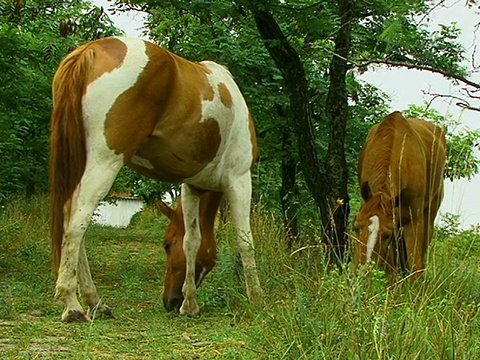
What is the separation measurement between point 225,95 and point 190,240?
1.26 metres

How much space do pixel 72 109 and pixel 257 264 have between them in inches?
83.1

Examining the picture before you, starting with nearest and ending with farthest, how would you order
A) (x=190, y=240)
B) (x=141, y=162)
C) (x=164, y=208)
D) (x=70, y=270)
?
(x=70, y=270), (x=141, y=162), (x=190, y=240), (x=164, y=208)

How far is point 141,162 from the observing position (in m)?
6.07

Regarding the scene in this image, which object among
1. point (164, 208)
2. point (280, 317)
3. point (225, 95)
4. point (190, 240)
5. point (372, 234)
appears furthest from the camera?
point (164, 208)

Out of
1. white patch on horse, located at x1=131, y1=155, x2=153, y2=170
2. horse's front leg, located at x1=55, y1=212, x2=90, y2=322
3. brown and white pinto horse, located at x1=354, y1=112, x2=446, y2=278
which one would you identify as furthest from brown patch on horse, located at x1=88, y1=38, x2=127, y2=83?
brown and white pinto horse, located at x1=354, y1=112, x2=446, y2=278

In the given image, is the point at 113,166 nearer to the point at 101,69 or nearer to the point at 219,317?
the point at 101,69

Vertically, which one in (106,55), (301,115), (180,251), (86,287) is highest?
(301,115)

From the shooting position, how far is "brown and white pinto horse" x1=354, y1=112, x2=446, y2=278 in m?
6.01

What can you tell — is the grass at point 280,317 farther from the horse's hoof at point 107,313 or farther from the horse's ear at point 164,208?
the horse's ear at point 164,208

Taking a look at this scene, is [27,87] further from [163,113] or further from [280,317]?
[280,317]

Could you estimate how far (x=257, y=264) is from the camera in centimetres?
654

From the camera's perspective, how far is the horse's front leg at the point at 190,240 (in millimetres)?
6441

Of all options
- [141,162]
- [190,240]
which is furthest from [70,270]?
[190,240]

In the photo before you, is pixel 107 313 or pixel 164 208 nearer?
pixel 107 313
